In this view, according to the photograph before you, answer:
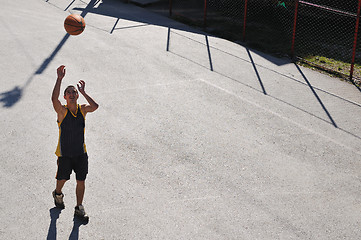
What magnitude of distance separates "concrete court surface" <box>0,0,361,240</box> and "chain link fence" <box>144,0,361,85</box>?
117 cm

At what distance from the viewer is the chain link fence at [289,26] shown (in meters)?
14.6

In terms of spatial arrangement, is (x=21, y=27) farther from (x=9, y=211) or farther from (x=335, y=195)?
(x=335, y=195)

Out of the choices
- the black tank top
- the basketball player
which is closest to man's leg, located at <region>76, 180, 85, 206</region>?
the basketball player

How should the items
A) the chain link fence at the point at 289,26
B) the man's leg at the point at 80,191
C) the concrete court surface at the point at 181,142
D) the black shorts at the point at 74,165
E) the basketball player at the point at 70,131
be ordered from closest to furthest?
the basketball player at the point at 70,131, the black shorts at the point at 74,165, the man's leg at the point at 80,191, the concrete court surface at the point at 181,142, the chain link fence at the point at 289,26

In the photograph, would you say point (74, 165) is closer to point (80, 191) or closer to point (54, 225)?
point (80, 191)

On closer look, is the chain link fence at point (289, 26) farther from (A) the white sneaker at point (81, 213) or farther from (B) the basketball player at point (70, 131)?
(A) the white sneaker at point (81, 213)

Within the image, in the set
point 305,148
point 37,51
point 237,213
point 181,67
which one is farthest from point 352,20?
point 237,213

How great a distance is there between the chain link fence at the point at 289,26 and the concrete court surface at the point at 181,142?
46.0 inches

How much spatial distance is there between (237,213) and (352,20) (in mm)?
12915

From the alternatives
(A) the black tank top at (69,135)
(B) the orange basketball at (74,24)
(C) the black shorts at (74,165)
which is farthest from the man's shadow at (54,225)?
(B) the orange basketball at (74,24)

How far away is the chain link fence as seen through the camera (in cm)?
1463

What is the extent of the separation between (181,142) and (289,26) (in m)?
10.1

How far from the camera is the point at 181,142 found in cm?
937

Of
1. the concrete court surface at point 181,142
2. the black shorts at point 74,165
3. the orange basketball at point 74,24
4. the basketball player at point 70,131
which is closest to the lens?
the basketball player at point 70,131
